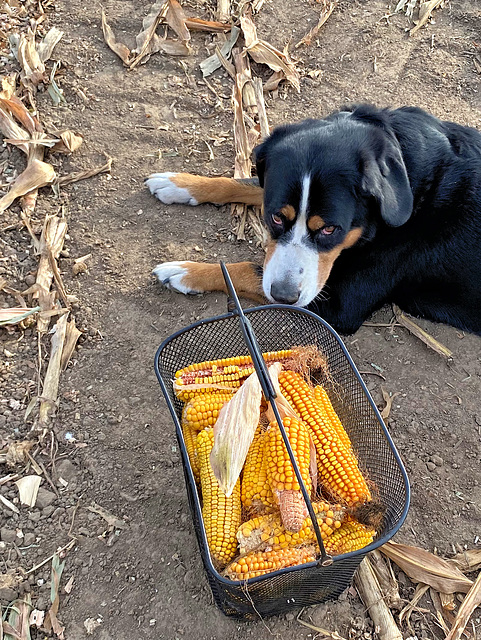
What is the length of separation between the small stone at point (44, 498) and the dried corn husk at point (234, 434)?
3.94ft

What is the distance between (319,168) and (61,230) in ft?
6.53

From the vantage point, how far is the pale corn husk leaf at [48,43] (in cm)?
494

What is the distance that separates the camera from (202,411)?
8.62ft

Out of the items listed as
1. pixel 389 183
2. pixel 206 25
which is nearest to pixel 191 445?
pixel 389 183

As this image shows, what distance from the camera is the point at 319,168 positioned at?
2973mm

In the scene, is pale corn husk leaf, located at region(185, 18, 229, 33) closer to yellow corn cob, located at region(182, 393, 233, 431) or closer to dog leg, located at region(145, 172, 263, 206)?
dog leg, located at region(145, 172, 263, 206)

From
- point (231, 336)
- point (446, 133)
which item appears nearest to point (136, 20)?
point (446, 133)

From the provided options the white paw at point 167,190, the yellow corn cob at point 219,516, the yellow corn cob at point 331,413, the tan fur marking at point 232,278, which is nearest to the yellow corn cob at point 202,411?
the yellow corn cob at point 219,516

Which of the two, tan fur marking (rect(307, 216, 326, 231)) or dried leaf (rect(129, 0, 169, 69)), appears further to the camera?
dried leaf (rect(129, 0, 169, 69))

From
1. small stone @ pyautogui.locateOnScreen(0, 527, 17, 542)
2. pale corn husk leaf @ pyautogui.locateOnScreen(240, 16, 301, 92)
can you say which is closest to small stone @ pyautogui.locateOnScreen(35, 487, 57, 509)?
small stone @ pyautogui.locateOnScreen(0, 527, 17, 542)

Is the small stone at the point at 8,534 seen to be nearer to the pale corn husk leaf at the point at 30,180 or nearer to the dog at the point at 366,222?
the dog at the point at 366,222

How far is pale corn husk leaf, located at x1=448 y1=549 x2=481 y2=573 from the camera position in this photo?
2936 millimetres

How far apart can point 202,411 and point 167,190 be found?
212 centimetres

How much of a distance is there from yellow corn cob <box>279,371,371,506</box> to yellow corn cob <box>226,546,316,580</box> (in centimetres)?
29
